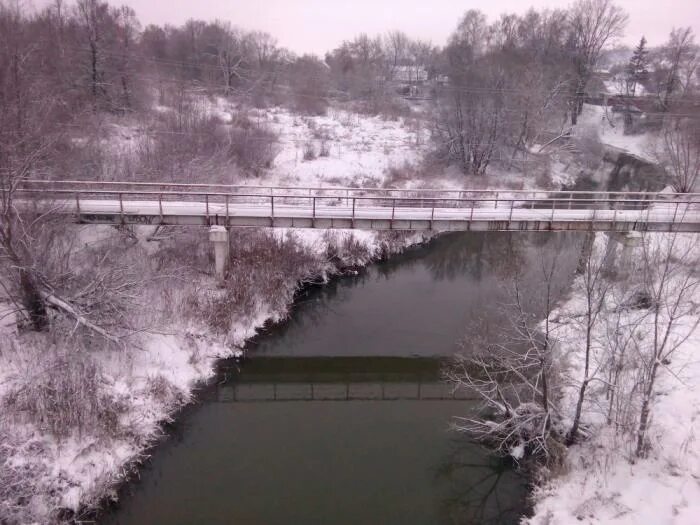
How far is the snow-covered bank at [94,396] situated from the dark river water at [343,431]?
585mm

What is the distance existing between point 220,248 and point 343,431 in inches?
318

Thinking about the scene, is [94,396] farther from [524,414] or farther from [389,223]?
[389,223]

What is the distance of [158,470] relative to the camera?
10938mm

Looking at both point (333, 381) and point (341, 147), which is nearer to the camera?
point (333, 381)

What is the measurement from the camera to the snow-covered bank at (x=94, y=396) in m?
9.63

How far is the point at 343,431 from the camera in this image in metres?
12.4

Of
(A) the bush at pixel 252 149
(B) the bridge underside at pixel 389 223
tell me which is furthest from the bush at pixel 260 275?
(A) the bush at pixel 252 149

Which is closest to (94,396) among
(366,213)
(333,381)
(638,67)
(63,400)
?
(63,400)

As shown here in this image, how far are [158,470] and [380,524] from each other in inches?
191

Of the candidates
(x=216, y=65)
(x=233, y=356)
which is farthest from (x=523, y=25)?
(x=233, y=356)

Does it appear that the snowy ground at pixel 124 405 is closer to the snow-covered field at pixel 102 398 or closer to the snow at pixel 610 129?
the snow-covered field at pixel 102 398

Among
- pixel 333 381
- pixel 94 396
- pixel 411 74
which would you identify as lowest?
pixel 333 381

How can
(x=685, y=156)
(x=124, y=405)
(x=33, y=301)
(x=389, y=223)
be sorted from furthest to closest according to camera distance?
(x=685, y=156) < (x=389, y=223) < (x=33, y=301) < (x=124, y=405)

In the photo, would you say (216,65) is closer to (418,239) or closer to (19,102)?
(418,239)
